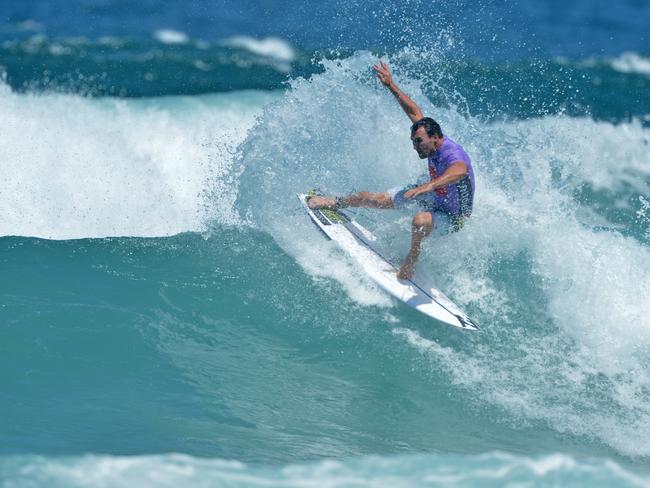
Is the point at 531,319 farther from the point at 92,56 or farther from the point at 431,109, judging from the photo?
the point at 92,56

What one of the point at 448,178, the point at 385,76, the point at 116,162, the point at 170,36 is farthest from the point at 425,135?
the point at 170,36

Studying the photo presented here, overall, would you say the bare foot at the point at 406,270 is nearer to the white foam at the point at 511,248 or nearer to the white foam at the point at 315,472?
the white foam at the point at 511,248

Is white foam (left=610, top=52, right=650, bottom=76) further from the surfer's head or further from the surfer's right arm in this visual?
the surfer's head

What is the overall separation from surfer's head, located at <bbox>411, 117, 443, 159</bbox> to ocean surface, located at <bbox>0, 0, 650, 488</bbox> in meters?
1.41

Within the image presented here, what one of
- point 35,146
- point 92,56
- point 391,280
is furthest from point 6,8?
point 391,280

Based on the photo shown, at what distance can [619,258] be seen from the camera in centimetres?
919

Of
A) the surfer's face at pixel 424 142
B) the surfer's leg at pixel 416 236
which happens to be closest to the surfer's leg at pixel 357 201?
the surfer's leg at pixel 416 236

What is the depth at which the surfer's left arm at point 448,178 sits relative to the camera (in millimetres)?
7520

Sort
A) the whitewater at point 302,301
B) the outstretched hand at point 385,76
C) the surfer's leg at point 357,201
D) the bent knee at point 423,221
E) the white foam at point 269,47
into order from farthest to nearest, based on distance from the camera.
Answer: the white foam at point 269,47 < the surfer's leg at point 357,201 < the outstretched hand at point 385,76 < the bent knee at point 423,221 < the whitewater at point 302,301

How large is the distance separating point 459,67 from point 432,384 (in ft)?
22.3

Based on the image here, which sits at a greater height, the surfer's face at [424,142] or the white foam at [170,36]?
the white foam at [170,36]

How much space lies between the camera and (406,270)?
8.47 m

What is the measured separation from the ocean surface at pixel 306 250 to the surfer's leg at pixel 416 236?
0.38 metres

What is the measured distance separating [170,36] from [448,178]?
6598mm
